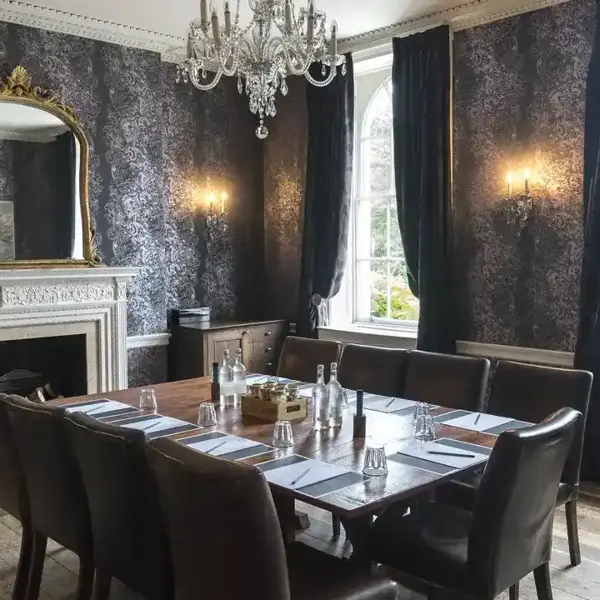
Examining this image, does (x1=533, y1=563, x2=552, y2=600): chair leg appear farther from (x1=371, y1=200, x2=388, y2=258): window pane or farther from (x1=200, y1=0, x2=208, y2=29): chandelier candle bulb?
(x1=371, y1=200, x2=388, y2=258): window pane

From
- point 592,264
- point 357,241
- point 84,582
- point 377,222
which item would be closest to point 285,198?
point 357,241

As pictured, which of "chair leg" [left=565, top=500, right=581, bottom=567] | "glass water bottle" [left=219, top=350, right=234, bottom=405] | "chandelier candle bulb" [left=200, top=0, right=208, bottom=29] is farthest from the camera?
"glass water bottle" [left=219, top=350, right=234, bottom=405]

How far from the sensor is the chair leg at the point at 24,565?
281cm

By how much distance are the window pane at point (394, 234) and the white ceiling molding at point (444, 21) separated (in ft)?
3.88

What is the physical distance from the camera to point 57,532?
261cm

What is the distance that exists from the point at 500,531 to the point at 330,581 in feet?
1.77

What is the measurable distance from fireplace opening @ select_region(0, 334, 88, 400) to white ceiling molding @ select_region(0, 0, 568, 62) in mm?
2217

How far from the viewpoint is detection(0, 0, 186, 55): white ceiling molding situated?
4762 millimetres

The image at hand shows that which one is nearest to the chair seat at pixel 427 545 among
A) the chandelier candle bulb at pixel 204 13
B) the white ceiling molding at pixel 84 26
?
the chandelier candle bulb at pixel 204 13

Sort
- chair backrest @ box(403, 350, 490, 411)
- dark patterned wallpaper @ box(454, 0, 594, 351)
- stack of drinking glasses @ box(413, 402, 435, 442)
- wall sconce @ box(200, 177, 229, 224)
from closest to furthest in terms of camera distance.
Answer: stack of drinking glasses @ box(413, 402, 435, 442) → chair backrest @ box(403, 350, 490, 411) → dark patterned wallpaper @ box(454, 0, 594, 351) → wall sconce @ box(200, 177, 229, 224)

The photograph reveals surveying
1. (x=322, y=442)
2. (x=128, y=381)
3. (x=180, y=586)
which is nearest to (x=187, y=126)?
(x=128, y=381)

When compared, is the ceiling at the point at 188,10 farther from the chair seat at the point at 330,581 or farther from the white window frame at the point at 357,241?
the chair seat at the point at 330,581

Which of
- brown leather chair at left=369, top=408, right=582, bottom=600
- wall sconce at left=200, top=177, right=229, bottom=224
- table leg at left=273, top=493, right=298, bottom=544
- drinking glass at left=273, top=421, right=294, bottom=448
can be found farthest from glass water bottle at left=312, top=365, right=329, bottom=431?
wall sconce at left=200, top=177, right=229, bottom=224

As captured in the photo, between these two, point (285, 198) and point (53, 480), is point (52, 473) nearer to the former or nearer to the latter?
point (53, 480)
